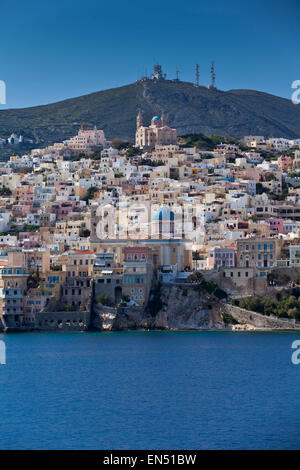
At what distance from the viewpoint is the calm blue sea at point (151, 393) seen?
24.9 metres

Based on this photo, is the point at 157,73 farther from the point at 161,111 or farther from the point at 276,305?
the point at 276,305

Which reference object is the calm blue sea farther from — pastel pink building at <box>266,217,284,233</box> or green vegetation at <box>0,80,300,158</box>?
green vegetation at <box>0,80,300,158</box>

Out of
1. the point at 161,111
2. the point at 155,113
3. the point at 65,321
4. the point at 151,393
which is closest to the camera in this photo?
the point at 151,393

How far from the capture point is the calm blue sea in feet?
81.7

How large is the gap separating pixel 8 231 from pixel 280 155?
32.3 m

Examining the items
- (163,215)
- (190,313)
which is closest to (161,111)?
(163,215)

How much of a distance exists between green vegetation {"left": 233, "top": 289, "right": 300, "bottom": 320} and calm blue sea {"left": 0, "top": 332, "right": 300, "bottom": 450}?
2.59 metres

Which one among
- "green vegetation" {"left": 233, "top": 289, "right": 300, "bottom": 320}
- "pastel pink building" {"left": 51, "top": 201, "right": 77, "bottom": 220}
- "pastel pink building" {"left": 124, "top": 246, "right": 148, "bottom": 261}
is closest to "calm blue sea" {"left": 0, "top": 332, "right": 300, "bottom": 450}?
"green vegetation" {"left": 233, "top": 289, "right": 300, "bottom": 320}

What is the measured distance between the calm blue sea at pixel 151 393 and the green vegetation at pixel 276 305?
2590mm

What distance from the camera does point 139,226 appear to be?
6059 centimetres

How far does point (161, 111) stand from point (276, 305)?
79.8m

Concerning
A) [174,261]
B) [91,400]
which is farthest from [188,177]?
[91,400]

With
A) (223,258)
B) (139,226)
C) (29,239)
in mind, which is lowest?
(223,258)

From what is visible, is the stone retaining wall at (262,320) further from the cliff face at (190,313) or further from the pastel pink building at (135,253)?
the pastel pink building at (135,253)
